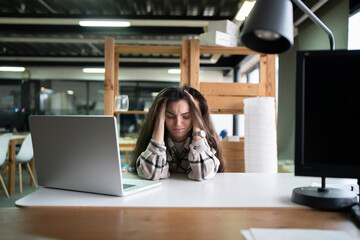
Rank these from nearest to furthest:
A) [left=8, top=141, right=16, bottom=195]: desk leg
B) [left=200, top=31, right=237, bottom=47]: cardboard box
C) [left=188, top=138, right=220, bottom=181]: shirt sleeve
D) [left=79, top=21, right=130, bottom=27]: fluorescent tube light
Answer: [left=188, top=138, right=220, bottom=181]: shirt sleeve → [left=200, top=31, right=237, bottom=47]: cardboard box → [left=8, top=141, right=16, bottom=195]: desk leg → [left=79, top=21, right=130, bottom=27]: fluorescent tube light

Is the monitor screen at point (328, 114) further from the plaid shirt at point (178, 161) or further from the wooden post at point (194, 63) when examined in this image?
the wooden post at point (194, 63)

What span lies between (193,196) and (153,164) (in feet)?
1.30

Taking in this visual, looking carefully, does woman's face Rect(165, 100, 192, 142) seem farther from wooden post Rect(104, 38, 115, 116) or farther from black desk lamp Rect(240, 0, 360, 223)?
wooden post Rect(104, 38, 115, 116)

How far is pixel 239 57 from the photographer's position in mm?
7148

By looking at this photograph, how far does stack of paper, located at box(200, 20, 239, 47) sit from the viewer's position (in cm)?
262

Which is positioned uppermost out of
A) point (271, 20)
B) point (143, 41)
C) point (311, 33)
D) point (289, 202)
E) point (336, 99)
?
point (143, 41)

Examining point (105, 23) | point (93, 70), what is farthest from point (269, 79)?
point (93, 70)

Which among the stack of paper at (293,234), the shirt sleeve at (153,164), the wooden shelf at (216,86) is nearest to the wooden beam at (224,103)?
the wooden shelf at (216,86)

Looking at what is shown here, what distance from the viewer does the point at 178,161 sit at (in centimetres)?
169

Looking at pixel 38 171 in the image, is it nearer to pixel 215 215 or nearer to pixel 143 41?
pixel 215 215

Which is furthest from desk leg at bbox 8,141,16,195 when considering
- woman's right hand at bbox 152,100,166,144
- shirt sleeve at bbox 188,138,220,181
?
shirt sleeve at bbox 188,138,220,181

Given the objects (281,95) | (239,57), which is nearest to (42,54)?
(239,57)

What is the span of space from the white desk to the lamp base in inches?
1.4

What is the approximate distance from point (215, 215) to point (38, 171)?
72cm
